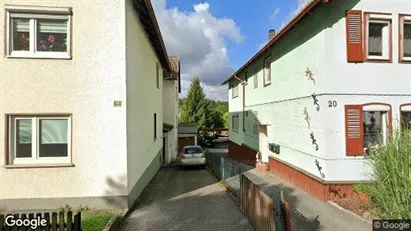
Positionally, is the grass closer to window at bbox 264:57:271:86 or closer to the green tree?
window at bbox 264:57:271:86

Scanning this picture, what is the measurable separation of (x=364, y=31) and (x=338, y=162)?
411 centimetres

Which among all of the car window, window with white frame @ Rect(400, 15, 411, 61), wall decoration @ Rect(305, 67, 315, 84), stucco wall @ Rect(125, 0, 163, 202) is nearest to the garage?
the car window

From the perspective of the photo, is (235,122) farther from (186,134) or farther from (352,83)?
(352,83)

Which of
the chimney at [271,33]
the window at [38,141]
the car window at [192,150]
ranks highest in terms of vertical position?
the chimney at [271,33]

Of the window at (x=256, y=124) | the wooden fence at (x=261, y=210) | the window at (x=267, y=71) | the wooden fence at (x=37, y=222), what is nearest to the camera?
the wooden fence at (x=37, y=222)

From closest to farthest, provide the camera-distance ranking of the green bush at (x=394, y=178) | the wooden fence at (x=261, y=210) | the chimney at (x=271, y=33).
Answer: the wooden fence at (x=261, y=210)
the green bush at (x=394, y=178)
the chimney at (x=271, y=33)

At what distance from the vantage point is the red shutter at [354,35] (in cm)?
873

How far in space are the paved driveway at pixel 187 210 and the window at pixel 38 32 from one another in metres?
4.97

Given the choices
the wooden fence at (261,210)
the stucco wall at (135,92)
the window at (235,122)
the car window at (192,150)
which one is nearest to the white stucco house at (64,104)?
the stucco wall at (135,92)

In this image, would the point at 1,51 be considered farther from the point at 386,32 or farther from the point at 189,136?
the point at 189,136

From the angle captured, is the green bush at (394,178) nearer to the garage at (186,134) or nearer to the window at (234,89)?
the window at (234,89)

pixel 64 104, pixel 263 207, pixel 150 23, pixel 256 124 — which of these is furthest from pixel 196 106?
pixel 263 207

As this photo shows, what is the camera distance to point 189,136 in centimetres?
3378

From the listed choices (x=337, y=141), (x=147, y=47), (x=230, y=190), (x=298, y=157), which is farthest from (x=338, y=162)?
(x=147, y=47)
